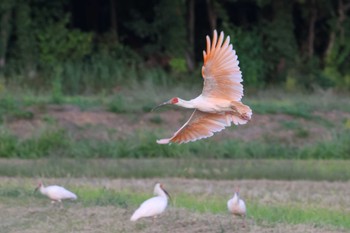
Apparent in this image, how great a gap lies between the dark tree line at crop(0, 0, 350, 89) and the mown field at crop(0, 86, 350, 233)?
2.73 metres

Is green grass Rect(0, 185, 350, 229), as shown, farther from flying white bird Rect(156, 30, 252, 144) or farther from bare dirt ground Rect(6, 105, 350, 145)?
bare dirt ground Rect(6, 105, 350, 145)

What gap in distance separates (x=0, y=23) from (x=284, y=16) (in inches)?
336

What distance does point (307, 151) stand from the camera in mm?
23141

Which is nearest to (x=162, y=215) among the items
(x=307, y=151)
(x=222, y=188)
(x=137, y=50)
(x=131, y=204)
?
(x=131, y=204)

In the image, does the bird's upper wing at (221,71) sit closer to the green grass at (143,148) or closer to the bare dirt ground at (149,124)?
the green grass at (143,148)

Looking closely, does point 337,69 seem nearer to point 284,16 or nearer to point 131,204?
point 284,16

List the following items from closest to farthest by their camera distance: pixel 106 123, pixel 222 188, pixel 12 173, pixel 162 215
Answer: pixel 162 215
pixel 222 188
pixel 12 173
pixel 106 123

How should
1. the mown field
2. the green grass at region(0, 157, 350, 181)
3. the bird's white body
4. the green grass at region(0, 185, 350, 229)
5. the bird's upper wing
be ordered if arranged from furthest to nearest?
the green grass at region(0, 157, 350, 181)
the bird's white body
the green grass at region(0, 185, 350, 229)
the mown field
the bird's upper wing

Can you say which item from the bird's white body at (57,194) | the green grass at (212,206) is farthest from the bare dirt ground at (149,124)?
the bird's white body at (57,194)

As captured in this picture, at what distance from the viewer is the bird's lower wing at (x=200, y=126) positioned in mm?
11609

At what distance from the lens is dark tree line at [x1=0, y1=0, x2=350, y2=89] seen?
31688 mm

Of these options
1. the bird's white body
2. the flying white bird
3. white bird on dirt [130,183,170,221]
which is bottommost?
the bird's white body

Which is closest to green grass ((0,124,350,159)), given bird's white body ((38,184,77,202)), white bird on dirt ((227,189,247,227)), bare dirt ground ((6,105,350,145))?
bare dirt ground ((6,105,350,145))

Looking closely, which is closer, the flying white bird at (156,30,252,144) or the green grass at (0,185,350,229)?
the flying white bird at (156,30,252,144)
